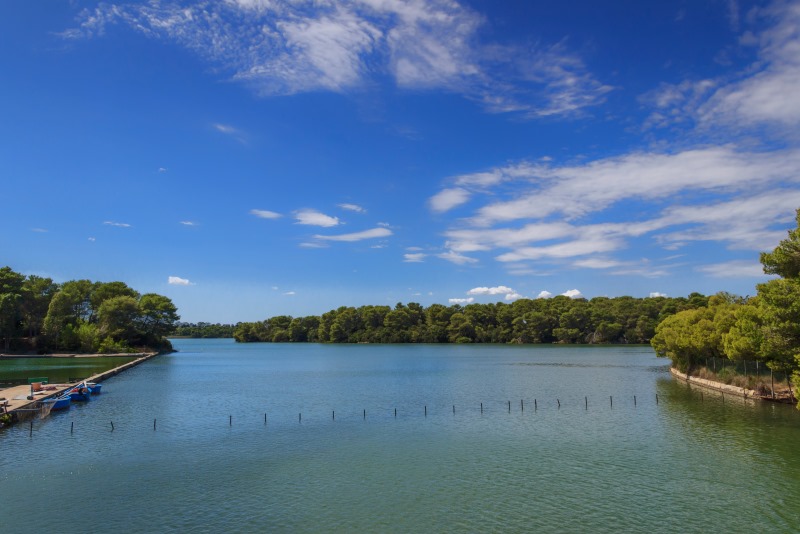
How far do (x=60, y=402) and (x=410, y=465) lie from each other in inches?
1451

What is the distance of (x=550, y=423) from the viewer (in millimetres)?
42281

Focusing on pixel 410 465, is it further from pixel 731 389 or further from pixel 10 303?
pixel 10 303

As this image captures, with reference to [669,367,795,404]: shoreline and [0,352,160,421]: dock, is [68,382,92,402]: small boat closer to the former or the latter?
[0,352,160,421]: dock

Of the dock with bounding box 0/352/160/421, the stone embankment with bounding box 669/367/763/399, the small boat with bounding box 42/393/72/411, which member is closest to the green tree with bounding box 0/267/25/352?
the dock with bounding box 0/352/160/421

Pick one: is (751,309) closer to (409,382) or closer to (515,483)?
(515,483)

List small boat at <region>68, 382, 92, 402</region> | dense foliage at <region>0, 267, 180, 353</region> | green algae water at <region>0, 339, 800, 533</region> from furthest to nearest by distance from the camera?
dense foliage at <region>0, 267, 180, 353</region>, small boat at <region>68, 382, 92, 402</region>, green algae water at <region>0, 339, 800, 533</region>

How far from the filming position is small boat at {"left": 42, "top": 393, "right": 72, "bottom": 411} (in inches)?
1898

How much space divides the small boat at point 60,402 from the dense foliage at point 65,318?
82.9 meters

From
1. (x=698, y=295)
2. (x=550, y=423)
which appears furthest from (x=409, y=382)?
(x=698, y=295)

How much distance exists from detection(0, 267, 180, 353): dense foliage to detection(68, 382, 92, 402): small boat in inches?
3050

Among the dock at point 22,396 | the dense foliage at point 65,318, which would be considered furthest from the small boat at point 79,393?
the dense foliage at point 65,318

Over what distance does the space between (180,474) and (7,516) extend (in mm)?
7861

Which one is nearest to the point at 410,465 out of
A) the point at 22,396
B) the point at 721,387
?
the point at 22,396

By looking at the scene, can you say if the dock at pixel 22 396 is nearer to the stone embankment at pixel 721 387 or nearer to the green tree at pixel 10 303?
the stone embankment at pixel 721 387
